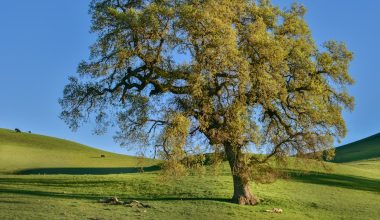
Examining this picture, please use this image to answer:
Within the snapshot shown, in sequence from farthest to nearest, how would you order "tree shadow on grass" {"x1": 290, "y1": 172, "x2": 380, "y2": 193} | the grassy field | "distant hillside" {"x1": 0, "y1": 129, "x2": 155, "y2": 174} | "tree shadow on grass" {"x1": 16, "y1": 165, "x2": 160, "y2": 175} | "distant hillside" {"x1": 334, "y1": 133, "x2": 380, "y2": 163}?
1. "distant hillside" {"x1": 334, "y1": 133, "x2": 380, "y2": 163}
2. "distant hillside" {"x1": 0, "y1": 129, "x2": 155, "y2": 174}
3. "tree shadow on grass" {"x1": 16, "y1": 165, "x2": 160, "y2": 175}
4. "tree shadow on grass" {"x1": 290, "y1": 172, "x2": 380, "y2": 193}
5. the grassy field

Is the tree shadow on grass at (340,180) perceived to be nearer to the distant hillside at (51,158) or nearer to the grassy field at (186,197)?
the grassy field at (186,197)

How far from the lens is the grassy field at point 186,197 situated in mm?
32562

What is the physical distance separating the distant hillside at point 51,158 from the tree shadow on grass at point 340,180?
1079 inches

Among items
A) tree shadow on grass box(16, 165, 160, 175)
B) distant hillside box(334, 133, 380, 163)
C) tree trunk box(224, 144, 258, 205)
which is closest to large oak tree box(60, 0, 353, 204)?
tree trunk box(224, 144, 258, 205)

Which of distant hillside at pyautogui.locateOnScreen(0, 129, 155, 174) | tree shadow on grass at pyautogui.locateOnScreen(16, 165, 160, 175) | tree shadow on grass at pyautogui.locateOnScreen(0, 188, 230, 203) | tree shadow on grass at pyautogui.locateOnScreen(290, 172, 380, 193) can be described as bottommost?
tree shadow on grass at pyautogui.locateOnScreen(0, 188, 230, 203)

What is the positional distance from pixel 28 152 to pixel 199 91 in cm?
5703

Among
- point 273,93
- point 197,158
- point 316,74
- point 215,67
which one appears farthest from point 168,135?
point 316,74

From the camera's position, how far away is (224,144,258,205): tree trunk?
38.3 m

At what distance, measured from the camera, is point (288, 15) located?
41562 millimetres

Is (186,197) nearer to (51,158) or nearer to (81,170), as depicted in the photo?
(81,170)

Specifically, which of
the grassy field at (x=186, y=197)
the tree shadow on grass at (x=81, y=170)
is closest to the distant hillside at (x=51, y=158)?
the tree shadow on grass at (x=81, y=170)

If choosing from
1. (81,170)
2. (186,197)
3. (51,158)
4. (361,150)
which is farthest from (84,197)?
(361,150)

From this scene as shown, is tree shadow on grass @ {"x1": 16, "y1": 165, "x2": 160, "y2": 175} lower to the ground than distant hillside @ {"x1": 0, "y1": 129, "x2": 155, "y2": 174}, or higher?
lower

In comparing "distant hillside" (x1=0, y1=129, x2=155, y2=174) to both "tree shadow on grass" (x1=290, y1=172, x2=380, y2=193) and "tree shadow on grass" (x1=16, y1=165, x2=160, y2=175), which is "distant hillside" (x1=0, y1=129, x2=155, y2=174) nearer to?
"tree shadow on grass" (x1=16, y1=165, x2=160, y2=175)
